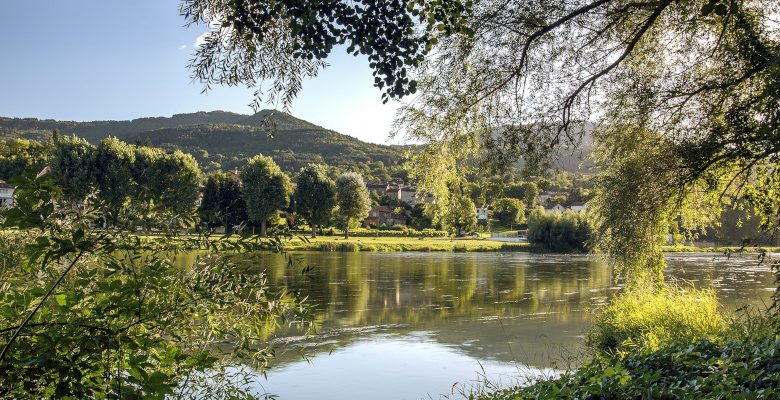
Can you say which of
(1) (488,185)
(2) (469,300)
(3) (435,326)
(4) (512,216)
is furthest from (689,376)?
(4) (512,216)

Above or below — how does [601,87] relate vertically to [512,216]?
above

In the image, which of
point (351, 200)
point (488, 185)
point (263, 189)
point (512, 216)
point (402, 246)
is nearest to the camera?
point (488, 185)

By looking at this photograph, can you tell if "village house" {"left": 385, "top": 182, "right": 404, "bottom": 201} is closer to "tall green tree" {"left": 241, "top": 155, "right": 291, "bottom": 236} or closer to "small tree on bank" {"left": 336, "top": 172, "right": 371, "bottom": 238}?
"small tree on bank" {"left": 336, "top": 172, "right": 371, "bottom": 238}

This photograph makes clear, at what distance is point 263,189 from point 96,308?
168 feet

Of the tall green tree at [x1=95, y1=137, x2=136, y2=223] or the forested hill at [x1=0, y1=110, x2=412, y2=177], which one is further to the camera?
the forested hill at [x1=0, y1=110, x2=412, y2=177]

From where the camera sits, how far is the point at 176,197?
341cm

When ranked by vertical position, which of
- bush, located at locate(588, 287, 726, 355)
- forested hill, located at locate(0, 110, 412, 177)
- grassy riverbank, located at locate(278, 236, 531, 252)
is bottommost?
grassy riverbank, located at locate(278, 236, 531, 252)

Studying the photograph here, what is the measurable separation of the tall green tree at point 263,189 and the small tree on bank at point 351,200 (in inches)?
210

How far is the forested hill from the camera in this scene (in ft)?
331

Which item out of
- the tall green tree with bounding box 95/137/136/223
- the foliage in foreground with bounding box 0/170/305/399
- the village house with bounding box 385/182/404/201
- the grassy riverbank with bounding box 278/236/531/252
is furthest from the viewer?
the village house with bounding box 385/182/404/201

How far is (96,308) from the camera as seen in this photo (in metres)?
2.67

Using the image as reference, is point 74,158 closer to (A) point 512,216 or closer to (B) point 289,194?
(B) point 289,194

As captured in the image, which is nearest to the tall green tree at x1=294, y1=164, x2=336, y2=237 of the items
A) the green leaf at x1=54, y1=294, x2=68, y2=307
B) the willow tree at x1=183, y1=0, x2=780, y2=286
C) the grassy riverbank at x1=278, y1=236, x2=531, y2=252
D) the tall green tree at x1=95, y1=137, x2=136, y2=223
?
the grassy riverbank at x1=278, y1=236, x2=531, y2=252

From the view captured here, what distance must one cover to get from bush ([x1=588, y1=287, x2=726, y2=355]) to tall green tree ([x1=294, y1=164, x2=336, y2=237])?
1760 inches
